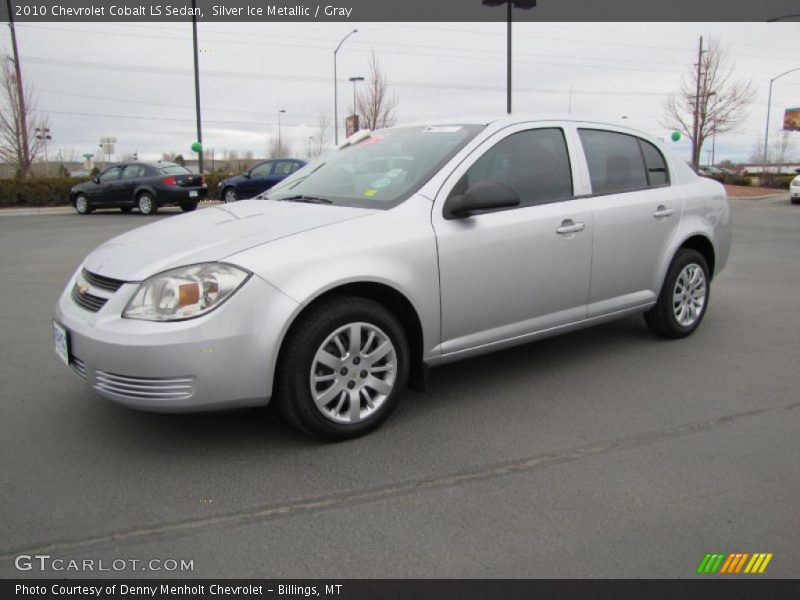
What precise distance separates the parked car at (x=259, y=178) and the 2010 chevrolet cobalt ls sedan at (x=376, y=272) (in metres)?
17.5

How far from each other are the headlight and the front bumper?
4 centimetres

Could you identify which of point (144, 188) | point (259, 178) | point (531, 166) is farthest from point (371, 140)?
point (259, 178)

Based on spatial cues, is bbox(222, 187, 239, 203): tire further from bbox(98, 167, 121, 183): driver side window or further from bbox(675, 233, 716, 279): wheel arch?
bbox(675, 233, 716, 279): wheel arch

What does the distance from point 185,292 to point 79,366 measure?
72cm

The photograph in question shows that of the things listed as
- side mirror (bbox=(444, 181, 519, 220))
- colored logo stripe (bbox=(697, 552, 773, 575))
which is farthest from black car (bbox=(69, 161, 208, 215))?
colored logo stripe (bbox=(697, 552, 773, 575))

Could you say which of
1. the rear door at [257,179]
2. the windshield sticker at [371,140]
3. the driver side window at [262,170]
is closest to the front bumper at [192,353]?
the windshield sticker at [371,140]

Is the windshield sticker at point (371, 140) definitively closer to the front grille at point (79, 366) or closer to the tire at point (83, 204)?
the front grille at point (79, 366)

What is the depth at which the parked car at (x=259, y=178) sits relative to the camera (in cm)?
2195

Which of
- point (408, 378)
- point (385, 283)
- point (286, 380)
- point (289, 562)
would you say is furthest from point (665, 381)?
point (289, 562)

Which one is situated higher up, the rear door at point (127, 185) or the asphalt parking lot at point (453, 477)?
the rear door at point (127, 185)

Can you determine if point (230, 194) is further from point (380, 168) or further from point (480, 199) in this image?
point (480, 199)

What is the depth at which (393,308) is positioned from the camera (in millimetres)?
3777
